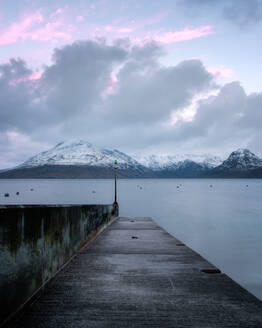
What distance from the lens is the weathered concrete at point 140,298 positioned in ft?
13.1

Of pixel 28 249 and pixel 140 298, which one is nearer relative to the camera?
pixel 28 249

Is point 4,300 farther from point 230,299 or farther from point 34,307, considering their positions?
point 230,299

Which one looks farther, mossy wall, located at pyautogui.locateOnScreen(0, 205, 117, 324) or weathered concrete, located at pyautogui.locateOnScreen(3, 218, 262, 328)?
weathered concrete, located at pyautogui.locateOnScreen(3, 218, 262, 328)

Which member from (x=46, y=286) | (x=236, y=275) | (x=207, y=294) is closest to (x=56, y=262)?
(x=46, y=286)

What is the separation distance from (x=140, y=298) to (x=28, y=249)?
2.29 metres

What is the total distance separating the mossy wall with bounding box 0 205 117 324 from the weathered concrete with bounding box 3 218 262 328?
276 mm

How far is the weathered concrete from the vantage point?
3.99 meters

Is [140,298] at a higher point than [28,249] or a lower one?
lower

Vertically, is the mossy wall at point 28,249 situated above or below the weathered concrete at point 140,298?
above

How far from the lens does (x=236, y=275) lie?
1504 centimetres

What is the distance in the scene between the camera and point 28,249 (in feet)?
14.9

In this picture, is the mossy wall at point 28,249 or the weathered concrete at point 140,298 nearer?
the mossy wall at point 28,249

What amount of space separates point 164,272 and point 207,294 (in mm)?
1529

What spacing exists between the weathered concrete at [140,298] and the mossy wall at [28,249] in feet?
0.91
